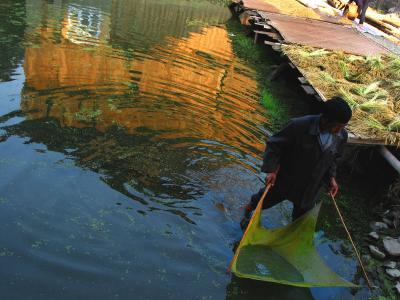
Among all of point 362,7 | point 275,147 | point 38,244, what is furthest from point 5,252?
point 362,7

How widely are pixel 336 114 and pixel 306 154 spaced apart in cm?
60

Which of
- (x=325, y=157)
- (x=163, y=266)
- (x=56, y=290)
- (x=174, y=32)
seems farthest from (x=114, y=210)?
(x=174, y=32)

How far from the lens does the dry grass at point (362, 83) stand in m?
7.22

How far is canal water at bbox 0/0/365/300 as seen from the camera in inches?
170

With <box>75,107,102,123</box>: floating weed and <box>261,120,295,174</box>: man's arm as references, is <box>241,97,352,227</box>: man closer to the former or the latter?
<box>261,120,295,174</box>: man's arm

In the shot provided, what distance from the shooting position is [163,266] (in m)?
4.49

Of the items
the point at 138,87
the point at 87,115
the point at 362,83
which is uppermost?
the point at 362,83

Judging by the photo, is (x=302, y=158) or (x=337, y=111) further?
(x=302, y=158)

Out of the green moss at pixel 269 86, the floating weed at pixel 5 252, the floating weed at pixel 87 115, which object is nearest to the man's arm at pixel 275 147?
the floating weed at pixel 5 252

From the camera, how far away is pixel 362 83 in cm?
985

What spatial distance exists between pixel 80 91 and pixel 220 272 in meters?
5.34

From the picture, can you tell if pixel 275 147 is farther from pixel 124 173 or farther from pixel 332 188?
pixel 124 173

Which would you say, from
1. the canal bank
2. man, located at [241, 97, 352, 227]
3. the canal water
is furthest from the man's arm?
the canal bank

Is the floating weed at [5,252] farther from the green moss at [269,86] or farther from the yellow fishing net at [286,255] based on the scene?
the green moss at [269,86]
